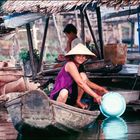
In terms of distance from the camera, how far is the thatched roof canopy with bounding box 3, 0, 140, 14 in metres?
9.66

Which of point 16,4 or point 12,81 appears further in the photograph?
point 12,81

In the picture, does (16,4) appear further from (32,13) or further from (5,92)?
(5,92)

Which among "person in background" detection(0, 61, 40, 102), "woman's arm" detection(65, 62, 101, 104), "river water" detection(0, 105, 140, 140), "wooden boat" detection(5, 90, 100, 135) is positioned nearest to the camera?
"wooden boat" detection(5, 90, 100, 135)

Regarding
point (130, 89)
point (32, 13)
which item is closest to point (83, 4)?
point (32, 13)

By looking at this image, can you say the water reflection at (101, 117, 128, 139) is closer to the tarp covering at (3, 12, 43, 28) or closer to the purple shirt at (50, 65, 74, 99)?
the purple shirt at (50, 65, 74, 99)

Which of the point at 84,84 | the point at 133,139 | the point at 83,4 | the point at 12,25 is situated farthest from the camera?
the point at 12,25

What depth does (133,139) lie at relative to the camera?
7.87 metres

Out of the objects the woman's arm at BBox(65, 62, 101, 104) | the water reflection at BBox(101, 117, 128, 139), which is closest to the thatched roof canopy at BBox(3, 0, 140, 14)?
the woman's arm at BBox(65, 62, 101, 104)

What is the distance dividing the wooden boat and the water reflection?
0.45 meters

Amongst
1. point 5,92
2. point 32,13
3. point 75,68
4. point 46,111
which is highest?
point 32,13

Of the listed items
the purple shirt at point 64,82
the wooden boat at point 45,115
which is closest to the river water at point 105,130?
the wooden boat at point 45,115

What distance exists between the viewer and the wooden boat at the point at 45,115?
8.02 meters

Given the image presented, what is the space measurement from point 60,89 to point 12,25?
346 cm

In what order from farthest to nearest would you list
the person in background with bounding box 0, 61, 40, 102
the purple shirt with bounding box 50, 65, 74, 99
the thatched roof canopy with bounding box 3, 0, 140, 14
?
1. the person in background with bounding box 0, 61, 40, 102
2. the thatched roof canopy with bounding box 3, 0, 140, 14
3. the purple shirt with bounding box 50, 65, 74, 99
